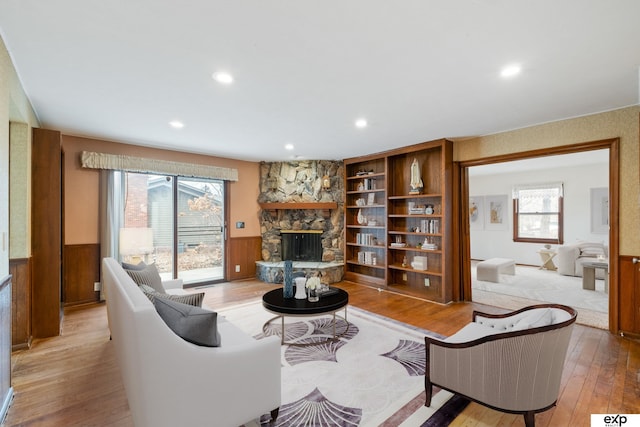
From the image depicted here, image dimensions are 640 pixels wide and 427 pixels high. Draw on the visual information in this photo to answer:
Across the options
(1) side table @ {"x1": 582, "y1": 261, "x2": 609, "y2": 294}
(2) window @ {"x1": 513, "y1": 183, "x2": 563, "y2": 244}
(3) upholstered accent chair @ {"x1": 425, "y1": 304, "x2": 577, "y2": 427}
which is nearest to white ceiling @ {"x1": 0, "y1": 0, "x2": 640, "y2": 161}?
(3) upholstered accent chair @ {"x1": 425, "y1": 304, "x2": 577, "y2": 427}

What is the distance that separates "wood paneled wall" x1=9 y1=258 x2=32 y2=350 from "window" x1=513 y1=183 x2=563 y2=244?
9.64 meters

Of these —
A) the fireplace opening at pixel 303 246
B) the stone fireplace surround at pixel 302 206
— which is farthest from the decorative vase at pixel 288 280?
the fireplace opening at pixel 303 246

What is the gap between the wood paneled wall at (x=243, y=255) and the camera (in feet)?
19.4

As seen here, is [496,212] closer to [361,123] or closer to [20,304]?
[361,123]

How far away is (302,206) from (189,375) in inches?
181

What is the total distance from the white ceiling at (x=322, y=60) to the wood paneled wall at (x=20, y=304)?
1723 mm

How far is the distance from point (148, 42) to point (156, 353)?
199 cm

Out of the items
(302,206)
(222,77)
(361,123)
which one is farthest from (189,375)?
(302,206)

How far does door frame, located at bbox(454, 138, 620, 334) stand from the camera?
3.33 meters

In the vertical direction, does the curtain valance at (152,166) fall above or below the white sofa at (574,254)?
above

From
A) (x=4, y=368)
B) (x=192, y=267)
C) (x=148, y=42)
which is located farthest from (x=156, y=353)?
(x=192, y=267)

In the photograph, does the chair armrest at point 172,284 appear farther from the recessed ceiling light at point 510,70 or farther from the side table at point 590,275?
the side table at point 590,275

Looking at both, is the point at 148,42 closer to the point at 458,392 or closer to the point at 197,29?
the point at 197,29

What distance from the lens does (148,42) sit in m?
2.01
